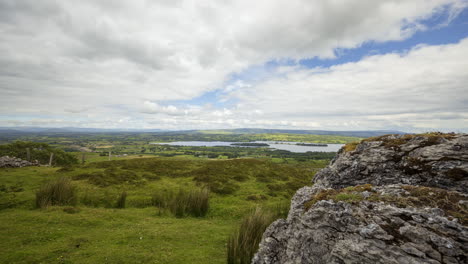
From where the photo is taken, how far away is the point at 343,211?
515cm

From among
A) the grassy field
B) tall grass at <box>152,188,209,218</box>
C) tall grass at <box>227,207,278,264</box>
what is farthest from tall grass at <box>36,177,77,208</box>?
tall grass at <box>227,207,278,264</box>

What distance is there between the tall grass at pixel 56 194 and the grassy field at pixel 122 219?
62 centimetres

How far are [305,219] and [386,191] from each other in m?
2.54

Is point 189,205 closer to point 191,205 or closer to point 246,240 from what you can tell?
point 191,205

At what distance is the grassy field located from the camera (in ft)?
30.1

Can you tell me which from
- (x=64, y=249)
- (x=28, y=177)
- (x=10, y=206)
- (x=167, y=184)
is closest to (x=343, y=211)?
(x=64, y=249)

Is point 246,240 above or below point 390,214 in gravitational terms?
below

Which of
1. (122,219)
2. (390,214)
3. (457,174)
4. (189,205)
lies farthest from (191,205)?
(457,174)

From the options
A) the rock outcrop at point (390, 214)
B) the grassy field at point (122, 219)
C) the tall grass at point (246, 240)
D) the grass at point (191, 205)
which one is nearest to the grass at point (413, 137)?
the rock outcrop at point (390, 214)

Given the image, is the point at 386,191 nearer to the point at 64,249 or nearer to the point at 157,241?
the point at 157,241

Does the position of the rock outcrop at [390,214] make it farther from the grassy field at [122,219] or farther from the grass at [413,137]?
the grassy field at [122,219]

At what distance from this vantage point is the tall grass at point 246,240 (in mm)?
8263

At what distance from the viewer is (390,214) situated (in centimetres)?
473

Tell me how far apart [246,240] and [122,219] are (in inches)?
374
